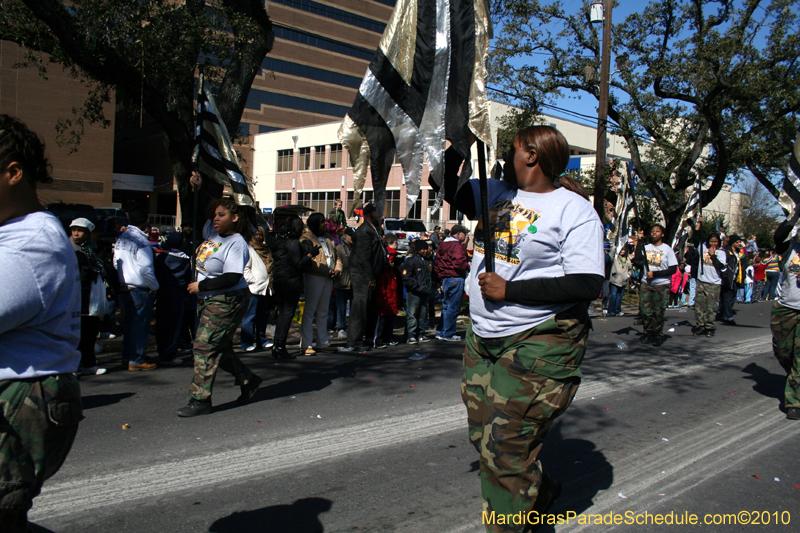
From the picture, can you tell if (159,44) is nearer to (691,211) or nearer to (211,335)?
(211,335)

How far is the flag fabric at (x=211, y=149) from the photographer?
823cm

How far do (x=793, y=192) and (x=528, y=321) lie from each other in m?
5.02

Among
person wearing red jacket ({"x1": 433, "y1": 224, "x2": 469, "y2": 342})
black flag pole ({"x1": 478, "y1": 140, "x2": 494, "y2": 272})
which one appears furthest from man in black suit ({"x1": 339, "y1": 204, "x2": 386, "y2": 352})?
black flag pole ({"x1": 478, "y1": 140, "x2": 494, "y2": 272})

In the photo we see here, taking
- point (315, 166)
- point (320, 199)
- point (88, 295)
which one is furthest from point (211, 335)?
point (315, 166)

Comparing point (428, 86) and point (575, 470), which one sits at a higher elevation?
point (428, 86)

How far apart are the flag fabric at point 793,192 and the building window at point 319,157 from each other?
4791cm

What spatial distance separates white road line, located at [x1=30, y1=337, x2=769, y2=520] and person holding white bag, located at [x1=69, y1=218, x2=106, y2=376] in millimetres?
3312

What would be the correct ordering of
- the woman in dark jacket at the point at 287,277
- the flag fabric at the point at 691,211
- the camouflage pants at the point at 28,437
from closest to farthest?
1. the camouflage pants at the point at 28,437
2. the woman in dark jacket at the point at 287,277
3. the flag fabric at the point at 691,211

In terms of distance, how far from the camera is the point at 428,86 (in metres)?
3.27

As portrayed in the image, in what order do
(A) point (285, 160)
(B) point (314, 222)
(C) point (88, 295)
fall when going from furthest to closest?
(A) point (285, 160) → (B) point (314, 222) → (C) point (88, 295)

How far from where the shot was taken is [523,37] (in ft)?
71.4

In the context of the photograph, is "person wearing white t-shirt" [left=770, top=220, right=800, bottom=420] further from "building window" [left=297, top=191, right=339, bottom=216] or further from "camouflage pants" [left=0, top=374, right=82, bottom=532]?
"building window" [left=297, top=191, right=339, bottom=216]

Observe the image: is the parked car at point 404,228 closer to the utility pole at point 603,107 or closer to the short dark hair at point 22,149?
the utility pole at point 603,107

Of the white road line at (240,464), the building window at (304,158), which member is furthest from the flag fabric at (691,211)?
the building window at (304,158)
